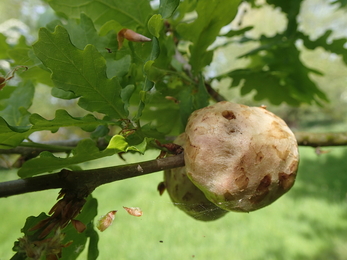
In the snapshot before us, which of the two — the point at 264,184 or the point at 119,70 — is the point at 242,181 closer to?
the point at 264,184

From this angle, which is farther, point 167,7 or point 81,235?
point 81,235

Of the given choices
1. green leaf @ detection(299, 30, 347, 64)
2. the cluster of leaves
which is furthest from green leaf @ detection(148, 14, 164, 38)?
green leaf @ detection(299, 30, 347, 64)

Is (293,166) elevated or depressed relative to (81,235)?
elevated

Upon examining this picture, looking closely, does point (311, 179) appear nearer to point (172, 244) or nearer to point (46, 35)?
point (172, 244)

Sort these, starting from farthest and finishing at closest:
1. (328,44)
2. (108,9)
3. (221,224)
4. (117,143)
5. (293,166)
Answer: (221,224) < (328,44) < (108,9) < (293,166) < (117,143)

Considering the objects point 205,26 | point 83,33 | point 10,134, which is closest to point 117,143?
point 10,134

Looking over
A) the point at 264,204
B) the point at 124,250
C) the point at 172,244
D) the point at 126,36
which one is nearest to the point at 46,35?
the point at 126,36
